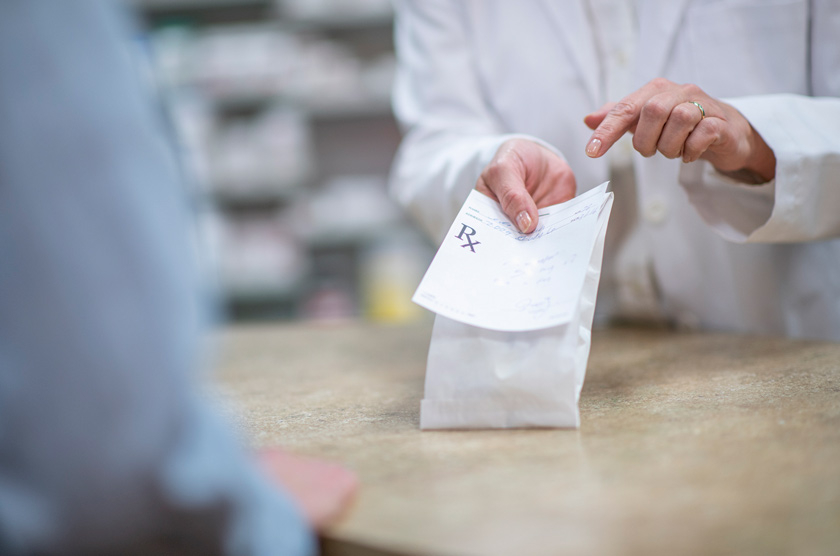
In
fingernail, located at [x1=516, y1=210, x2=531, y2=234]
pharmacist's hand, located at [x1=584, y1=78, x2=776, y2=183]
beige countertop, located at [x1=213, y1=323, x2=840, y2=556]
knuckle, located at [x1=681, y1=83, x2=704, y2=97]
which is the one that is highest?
knuckle, located at [x1=681, y1=83, x2=704, y2=97]

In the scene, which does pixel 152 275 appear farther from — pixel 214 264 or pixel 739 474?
pixel 214 264

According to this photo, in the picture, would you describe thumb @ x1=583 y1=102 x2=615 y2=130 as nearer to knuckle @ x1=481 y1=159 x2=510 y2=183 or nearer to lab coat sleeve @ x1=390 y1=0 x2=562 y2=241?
knuckle @ x1=481 y1=159 x2=510 y2=183

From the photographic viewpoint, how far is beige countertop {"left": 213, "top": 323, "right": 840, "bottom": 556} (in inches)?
12.7

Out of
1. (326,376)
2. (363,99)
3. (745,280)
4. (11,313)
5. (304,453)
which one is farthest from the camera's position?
(363,99)

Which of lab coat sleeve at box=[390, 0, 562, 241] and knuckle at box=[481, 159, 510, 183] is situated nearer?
knuckle at box=[481, 159, 510, 183]

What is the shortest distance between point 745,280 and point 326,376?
2.08ft

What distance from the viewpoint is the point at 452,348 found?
1.76 feet

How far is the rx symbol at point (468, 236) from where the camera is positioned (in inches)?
23.1

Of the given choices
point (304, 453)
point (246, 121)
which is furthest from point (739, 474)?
point (246, 121)

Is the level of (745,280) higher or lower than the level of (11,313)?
lower

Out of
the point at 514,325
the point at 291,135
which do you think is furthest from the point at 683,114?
the point at 291,135

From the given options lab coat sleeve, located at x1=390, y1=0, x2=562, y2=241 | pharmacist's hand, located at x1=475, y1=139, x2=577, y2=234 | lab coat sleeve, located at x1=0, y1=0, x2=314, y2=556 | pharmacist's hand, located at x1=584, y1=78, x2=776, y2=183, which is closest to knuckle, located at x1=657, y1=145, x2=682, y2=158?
pharmacist's hand, located at x1=584, y1=78, x2=776, y2=183

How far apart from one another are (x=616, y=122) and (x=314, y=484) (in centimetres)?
46

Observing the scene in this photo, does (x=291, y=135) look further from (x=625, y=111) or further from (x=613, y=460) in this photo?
(x=613, y=460)
